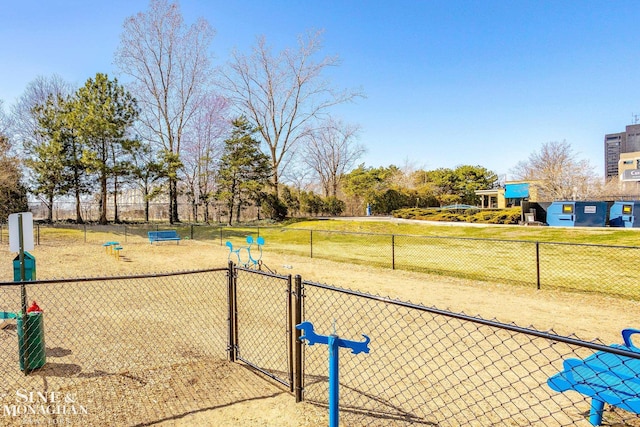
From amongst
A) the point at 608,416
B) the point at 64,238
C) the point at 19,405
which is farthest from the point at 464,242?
the point at 64,238

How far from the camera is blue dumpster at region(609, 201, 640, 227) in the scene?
63.9ft

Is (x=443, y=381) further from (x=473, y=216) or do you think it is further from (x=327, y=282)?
(x=473, y=216)

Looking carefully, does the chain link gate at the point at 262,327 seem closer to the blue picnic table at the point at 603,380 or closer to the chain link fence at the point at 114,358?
Result: the chain link fence at the point at 114,358

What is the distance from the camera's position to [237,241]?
18.4 meters

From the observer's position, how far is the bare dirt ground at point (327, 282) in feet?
10.0

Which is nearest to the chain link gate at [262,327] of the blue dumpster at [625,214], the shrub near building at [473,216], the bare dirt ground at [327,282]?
the bare dirt ground at [327,282]

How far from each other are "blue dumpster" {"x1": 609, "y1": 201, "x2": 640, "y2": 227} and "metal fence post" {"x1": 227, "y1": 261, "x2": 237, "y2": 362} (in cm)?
2444

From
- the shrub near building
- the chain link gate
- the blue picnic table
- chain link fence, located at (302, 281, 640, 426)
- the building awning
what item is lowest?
chain link fence, located at (302, 281, 640, 426)

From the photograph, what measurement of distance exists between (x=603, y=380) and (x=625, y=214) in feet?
76.7

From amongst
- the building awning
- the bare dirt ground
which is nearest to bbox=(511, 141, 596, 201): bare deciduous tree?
the building awning

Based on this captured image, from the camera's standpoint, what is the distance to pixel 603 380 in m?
2.62

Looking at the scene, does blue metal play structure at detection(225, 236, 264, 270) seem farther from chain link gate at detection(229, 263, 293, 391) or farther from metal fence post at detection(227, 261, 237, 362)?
metal fence post at detection(227, 261, 237, 362)

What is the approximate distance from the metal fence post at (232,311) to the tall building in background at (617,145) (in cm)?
13752

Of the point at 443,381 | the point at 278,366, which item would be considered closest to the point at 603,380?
the point at 443,381
